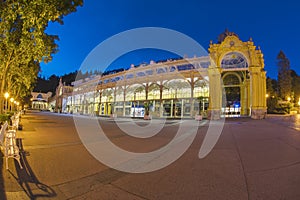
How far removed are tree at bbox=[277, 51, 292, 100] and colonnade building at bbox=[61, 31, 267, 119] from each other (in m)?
27.3

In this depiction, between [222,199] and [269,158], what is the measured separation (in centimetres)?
357

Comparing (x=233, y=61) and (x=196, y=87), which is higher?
(x=233, y=61)

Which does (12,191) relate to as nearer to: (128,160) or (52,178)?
(52,178)

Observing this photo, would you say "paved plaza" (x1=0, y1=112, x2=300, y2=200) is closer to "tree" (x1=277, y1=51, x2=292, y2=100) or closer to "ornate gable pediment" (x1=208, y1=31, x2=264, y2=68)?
"ornate gable pediment" (x1=208, y1=31, x2=264, y2=68)

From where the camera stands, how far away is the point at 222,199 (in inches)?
137

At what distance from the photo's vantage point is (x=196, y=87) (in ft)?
110

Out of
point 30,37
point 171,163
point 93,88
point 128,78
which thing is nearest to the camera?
point 171,163

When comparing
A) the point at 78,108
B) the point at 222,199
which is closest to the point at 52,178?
Result: the point at 222,199

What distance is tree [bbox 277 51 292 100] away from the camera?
2141 inches

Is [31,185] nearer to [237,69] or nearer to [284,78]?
[237,69]

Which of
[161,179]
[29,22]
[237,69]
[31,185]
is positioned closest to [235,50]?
[237,69]

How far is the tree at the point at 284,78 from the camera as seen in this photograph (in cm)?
5438

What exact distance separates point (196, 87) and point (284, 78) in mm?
35364

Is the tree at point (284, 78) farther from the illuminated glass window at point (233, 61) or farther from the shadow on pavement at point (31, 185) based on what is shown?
the shadow on pavement at point (31, 185)
